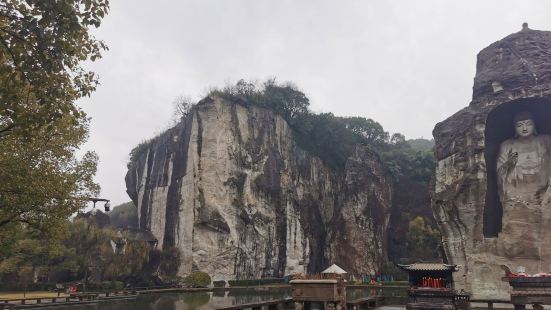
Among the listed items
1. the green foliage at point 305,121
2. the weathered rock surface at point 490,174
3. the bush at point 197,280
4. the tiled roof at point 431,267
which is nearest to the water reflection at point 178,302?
the tiled roof at point 431,267

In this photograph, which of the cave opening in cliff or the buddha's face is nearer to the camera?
the buddha's face

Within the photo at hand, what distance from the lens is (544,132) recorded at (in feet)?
70.8

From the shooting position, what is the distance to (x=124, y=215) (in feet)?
226

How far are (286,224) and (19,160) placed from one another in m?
36.0

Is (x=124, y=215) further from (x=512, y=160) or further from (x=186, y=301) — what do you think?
(x=512, y=160)

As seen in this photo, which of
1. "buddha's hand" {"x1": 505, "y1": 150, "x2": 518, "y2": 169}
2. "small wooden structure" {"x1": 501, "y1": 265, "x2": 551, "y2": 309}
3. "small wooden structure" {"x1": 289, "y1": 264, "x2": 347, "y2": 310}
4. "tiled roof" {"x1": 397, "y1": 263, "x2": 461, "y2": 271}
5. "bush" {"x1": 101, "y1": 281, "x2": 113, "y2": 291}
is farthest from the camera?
"bush" {"x1": 101, "y1": 281, "x2": 113, "y2": 291}

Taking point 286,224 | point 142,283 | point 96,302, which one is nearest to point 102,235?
point 142,283

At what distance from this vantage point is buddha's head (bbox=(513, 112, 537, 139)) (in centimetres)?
2127

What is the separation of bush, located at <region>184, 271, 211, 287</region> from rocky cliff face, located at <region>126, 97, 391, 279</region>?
2507mm

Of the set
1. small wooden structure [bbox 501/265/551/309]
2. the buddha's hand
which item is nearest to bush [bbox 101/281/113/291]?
the buddha's hand

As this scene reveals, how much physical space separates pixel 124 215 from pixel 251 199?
31421 mm

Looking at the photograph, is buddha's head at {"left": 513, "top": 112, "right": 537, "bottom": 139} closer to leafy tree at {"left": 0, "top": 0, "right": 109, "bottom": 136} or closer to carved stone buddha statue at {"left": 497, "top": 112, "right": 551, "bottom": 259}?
carved stone buddha statue at {"left": 497, "top": 112, "right": 551, "bottom": 259}

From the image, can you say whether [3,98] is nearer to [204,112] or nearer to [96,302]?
[96,302]

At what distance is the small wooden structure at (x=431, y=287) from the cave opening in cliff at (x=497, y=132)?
472 centimetres
